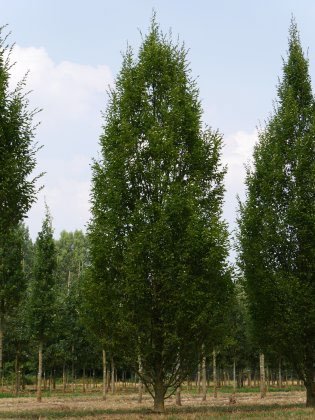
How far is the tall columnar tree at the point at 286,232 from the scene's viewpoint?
24.0 m

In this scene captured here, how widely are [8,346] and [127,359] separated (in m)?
41.5

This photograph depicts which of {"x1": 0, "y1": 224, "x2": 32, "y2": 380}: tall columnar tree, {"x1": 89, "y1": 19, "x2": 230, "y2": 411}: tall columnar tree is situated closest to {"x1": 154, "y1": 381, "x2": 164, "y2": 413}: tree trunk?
{"x1": 89, "y1": 19, "x2": 230, "y2": 411}: tall columnar tree

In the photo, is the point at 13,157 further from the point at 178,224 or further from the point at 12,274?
the point at 12,274

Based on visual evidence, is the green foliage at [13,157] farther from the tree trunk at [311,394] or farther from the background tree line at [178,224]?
the tree trunk at [311,394]

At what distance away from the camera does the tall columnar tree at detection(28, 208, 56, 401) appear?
3928cm

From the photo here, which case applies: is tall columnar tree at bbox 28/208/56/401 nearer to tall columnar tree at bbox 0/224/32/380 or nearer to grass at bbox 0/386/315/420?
tall columnar tree at bbox 0/224/32/380

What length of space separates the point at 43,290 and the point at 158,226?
22.5 metres

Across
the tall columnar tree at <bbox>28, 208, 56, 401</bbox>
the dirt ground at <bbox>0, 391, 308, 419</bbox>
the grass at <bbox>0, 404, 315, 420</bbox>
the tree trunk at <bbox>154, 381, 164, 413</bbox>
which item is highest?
the tall columnar tree at <bbox>28, 208, 56, 401</bbox>

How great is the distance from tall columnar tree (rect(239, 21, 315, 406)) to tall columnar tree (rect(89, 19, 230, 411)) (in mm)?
3593

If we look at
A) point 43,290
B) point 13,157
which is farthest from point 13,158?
point 43,290

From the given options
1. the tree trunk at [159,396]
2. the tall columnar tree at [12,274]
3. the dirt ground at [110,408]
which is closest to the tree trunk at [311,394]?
the dirt ground at [110,408]

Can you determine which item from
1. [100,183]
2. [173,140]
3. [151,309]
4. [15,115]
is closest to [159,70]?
[173,140]

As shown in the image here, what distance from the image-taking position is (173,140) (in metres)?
22.5

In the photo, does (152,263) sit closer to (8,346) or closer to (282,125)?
(282,125)
